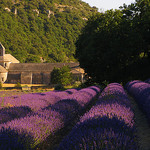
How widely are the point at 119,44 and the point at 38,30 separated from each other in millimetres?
115628

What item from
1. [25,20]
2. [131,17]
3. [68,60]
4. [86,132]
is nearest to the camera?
[86,132]

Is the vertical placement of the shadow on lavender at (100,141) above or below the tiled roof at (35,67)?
above

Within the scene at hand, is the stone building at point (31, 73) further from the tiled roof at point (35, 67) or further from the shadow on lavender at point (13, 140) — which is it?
the shadow on lavender at point (13, 140)

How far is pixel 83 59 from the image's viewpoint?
27.1 meters

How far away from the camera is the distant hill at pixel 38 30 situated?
4119 inches

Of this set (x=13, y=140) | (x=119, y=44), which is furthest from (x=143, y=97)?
(x=119, y=44)

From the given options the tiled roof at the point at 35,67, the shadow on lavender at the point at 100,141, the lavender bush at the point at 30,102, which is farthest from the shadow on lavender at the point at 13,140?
the tiled roof at the point at 35,67

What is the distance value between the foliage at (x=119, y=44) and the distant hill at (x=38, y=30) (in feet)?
241

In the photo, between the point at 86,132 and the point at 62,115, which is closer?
the point at 86,132

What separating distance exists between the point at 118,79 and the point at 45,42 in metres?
102

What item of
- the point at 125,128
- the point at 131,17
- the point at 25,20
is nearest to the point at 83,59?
the point at 131,17

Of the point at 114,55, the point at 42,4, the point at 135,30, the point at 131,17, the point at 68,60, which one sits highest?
the point at 42,4

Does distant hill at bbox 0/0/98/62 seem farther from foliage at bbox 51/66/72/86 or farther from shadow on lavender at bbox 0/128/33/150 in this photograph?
shadow on lavender at bbox 0/128/33/150

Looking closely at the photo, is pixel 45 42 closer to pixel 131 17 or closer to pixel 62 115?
pixel 131 17
